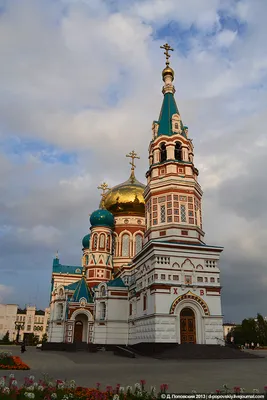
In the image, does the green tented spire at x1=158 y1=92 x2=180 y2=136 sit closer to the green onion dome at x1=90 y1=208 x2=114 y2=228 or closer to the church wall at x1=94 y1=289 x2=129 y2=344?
the green onion dome at x1=90 y1=208 x2=114 y2=228

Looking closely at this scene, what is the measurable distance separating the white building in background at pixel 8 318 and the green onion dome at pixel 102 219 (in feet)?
190

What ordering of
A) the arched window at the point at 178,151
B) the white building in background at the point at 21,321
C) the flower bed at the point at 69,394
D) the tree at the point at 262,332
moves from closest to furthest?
1. the flower bed at the point at 69,394
2. the arched window at the point at 178,151
3. the tree at the point at 262,332
4. the white building in background at the point at 21,321

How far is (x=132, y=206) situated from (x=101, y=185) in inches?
245

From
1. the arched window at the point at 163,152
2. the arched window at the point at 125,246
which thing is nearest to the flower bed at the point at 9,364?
the arched window at the point at 163,152

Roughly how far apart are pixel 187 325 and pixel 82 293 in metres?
14.2

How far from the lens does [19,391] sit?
7.12 metres

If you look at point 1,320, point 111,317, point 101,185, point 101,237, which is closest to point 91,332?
point 111,317

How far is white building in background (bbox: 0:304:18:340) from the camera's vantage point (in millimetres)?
85062

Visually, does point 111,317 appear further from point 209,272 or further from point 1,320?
point 1,320

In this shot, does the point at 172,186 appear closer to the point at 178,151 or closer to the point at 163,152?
the point at 178,151

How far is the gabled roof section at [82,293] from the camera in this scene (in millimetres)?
35125

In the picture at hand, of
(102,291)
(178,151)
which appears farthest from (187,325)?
(178,151)

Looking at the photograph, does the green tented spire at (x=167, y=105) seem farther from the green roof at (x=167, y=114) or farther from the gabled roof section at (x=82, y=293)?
the gabled roof section at (x=82, y=293)

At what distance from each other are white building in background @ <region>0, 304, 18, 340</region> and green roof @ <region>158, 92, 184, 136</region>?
72364 mm
